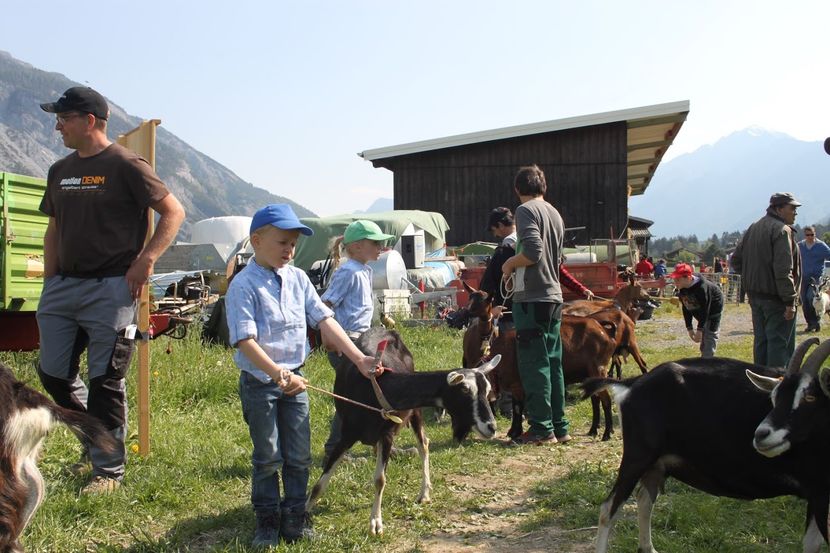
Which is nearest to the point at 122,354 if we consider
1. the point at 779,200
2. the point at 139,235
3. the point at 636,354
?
the point at 139,235

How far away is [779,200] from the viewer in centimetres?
746

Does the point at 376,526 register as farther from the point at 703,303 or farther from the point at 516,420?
the point at 703,303

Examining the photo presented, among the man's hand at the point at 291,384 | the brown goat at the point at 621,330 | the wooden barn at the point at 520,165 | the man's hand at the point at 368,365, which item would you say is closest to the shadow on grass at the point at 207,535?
the man's hand at the point at 291,384

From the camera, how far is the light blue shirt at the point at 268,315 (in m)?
3.84

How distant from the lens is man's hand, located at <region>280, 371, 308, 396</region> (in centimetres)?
376

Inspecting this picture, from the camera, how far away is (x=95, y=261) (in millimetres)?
4668

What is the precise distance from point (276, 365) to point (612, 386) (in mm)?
1743

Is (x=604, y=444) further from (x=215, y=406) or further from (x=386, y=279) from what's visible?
(x=386, y=279)

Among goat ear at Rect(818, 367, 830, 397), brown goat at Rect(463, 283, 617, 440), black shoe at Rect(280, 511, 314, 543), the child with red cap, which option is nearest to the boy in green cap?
black shoe at Rect(280, 511, 314, 543)

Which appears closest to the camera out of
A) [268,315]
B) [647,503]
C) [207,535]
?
[268,315]

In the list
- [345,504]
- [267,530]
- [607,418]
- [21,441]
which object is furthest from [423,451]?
[21,441]

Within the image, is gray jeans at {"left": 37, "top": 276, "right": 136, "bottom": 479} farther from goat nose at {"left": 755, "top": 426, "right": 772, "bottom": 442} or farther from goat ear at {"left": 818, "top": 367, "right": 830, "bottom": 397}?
goat ear at {"left": 818, "top": 367, "right": 830, "bottom": 397}

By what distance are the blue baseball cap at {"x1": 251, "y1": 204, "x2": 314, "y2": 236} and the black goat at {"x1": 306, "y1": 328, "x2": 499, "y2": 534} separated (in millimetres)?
1155

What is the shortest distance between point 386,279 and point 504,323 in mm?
7899
